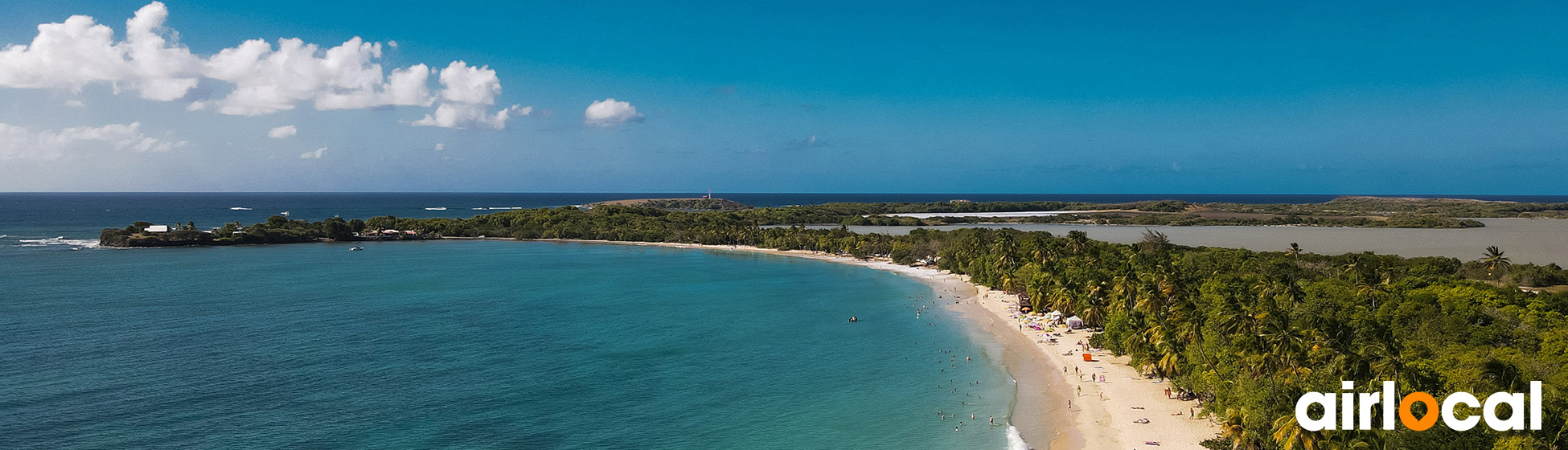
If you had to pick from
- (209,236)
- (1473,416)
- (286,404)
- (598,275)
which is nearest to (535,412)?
(286,404)

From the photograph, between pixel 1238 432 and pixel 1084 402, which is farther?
pixel 1084 402

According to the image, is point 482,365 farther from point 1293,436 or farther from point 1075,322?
point 1293,436

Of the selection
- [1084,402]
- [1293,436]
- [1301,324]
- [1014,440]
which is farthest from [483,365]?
[1301,324]

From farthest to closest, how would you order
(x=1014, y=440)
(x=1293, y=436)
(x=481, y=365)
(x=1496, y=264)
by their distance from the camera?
(x=1496, y=264) < (x=481, y=365) < (x=1014, y=440) < (x=1293, y=436)

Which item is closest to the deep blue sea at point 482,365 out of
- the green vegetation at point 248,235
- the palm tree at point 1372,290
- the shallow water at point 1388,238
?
the palm tree at point 1372,290

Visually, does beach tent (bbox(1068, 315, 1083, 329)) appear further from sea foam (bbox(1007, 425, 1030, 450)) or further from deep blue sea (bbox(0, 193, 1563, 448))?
sea foam (bbox(1007, 425, 1030, 450))

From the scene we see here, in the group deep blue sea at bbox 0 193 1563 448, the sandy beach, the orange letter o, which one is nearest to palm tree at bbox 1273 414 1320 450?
the orange letter o

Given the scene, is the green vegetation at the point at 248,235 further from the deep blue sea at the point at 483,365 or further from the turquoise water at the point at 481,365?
the turquoise water at the point at 481,365
